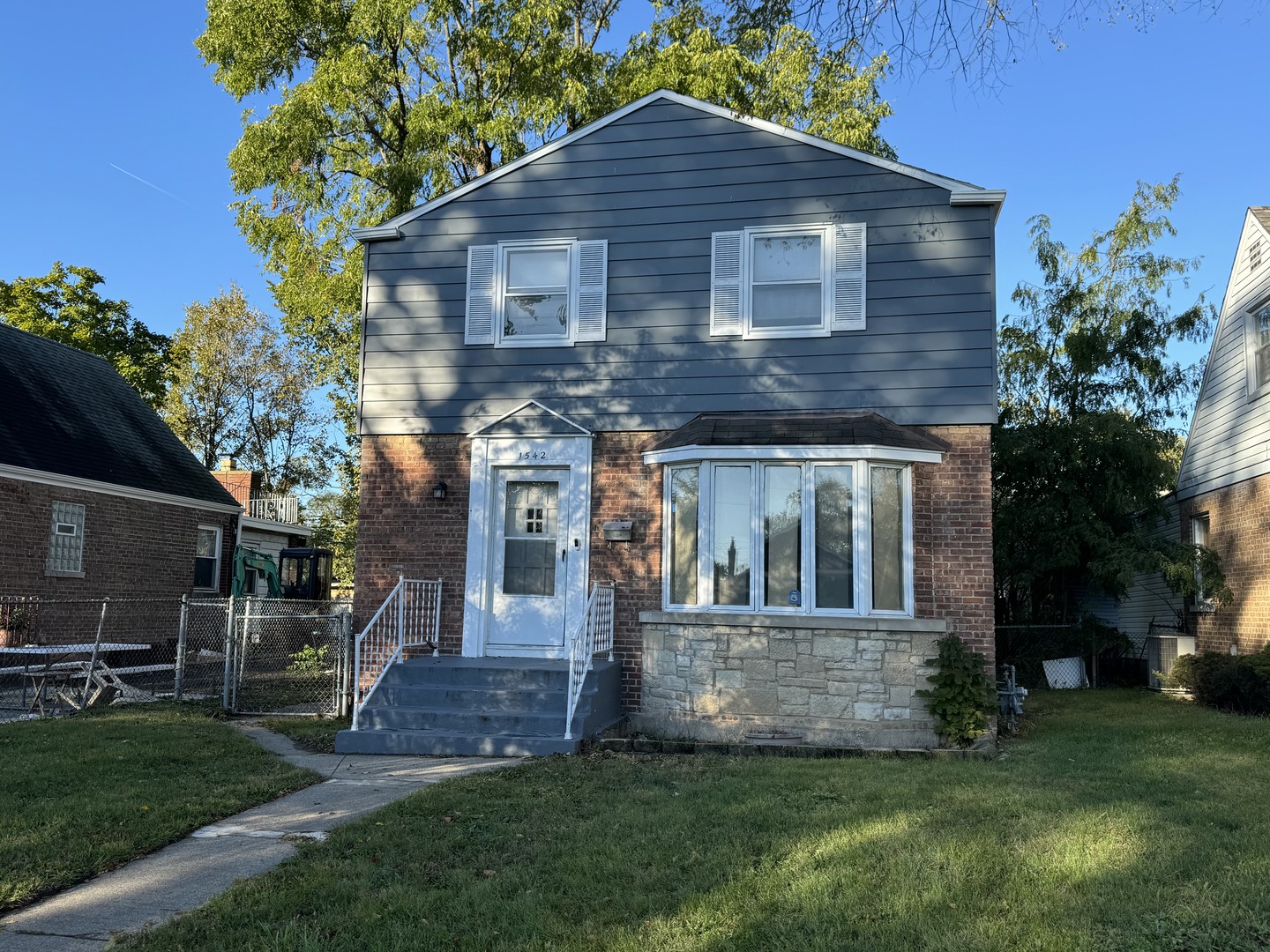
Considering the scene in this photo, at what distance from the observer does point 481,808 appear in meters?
6.46

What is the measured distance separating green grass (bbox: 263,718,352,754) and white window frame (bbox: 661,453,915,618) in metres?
3.58

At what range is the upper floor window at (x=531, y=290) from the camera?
11.2m

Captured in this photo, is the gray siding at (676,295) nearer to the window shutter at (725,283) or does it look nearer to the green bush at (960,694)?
the window shutter at (725,283)

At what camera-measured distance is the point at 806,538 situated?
9.84 m

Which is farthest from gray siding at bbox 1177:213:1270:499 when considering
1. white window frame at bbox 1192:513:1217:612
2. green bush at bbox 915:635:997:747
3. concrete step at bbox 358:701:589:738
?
concrete step at bbox 358:701:589:738

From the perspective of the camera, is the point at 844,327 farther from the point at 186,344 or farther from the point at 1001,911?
the point at 186,344

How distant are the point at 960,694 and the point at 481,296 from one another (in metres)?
6.62

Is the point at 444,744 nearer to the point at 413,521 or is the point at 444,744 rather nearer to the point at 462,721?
the point at 462,721

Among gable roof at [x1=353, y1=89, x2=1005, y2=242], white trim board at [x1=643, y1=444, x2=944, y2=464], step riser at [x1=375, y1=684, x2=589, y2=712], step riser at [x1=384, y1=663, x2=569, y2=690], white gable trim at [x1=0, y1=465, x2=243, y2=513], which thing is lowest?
step riser at [x1=375, y1=684, x2=589, y2=712]

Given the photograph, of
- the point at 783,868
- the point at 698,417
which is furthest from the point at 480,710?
the point at 783,868

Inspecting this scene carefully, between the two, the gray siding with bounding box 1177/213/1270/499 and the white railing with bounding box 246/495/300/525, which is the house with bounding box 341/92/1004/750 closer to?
the gray siding with bounding box 1177/213/1270/499

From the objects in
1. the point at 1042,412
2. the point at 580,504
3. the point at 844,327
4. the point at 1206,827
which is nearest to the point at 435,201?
the point at 580,504

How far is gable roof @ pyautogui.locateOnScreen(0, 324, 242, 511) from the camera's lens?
55.6 ft

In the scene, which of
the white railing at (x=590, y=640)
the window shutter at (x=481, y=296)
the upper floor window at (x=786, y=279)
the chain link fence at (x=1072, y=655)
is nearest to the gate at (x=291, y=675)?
the white railing at (x=590, y=640)
